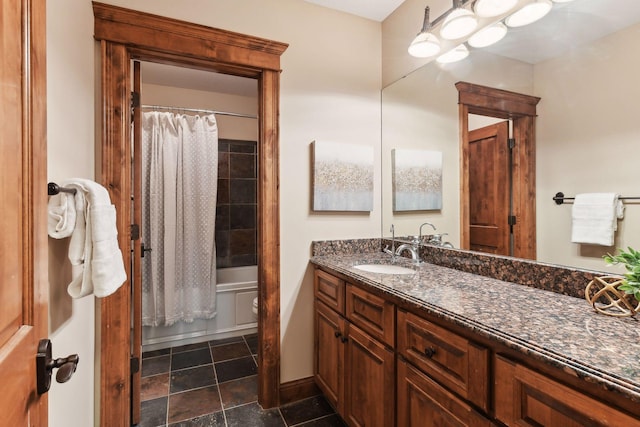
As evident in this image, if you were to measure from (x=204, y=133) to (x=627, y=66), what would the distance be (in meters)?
2.98

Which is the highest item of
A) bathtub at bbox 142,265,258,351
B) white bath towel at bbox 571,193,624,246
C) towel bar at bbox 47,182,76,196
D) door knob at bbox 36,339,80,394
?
towel bar at bbox 47,182,76,196

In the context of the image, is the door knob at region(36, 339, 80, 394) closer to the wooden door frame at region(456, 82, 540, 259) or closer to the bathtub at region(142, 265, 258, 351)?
the wooden door frame at region(456, 82, 540, 259)

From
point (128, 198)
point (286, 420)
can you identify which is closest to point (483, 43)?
point (128, 198)

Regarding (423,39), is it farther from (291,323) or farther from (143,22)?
(291,323)

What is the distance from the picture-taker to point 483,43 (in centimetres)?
154

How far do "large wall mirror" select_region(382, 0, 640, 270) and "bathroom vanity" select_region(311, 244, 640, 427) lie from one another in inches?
10.4

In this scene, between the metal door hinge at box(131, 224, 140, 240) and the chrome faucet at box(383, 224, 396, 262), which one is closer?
the metal door hinge at box(131, 224, 140, 240)

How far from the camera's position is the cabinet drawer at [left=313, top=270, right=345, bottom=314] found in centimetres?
163

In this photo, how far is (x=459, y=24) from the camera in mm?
1570

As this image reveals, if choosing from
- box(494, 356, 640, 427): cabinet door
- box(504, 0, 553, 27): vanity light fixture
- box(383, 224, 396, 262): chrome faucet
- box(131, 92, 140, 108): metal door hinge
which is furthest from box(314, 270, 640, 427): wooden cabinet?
box(131, 92, 140, 108): metal door hinge

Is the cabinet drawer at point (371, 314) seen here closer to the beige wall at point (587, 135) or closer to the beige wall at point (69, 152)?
the beige wall at point (587, 135)

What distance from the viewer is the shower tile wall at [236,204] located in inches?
133

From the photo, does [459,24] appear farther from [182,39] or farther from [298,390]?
[298,390]

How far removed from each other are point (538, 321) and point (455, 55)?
58.1 inches
